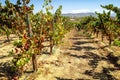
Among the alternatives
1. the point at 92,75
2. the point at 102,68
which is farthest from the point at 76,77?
the point at 102,68

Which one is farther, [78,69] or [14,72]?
[78,69]

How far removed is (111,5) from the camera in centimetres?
2231

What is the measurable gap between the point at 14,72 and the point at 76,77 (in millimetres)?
5343

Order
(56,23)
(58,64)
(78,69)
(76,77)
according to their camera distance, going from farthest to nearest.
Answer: (56,23)
(58,64)
(78,69)
(76,77)

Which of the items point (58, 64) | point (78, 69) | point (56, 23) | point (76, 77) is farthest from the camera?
point (56, 23)

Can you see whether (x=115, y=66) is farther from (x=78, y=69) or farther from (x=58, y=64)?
(x=58, y=64)

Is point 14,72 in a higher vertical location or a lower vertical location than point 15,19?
lower

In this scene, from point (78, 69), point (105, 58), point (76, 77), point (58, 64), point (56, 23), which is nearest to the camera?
point (76, 77)

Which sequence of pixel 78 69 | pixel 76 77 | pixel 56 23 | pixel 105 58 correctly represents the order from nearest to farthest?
1. pixel 76 77
2. pixel 78 69
3. pixel 105 58
4. pixel 56 23

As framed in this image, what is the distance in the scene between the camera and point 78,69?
2083cm

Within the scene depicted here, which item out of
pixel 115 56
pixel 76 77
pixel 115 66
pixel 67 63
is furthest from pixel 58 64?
pixel 115 56

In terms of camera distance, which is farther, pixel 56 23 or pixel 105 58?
pixel 56 23

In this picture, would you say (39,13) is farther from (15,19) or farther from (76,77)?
(76,77)

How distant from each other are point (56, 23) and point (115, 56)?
29.0 feet
